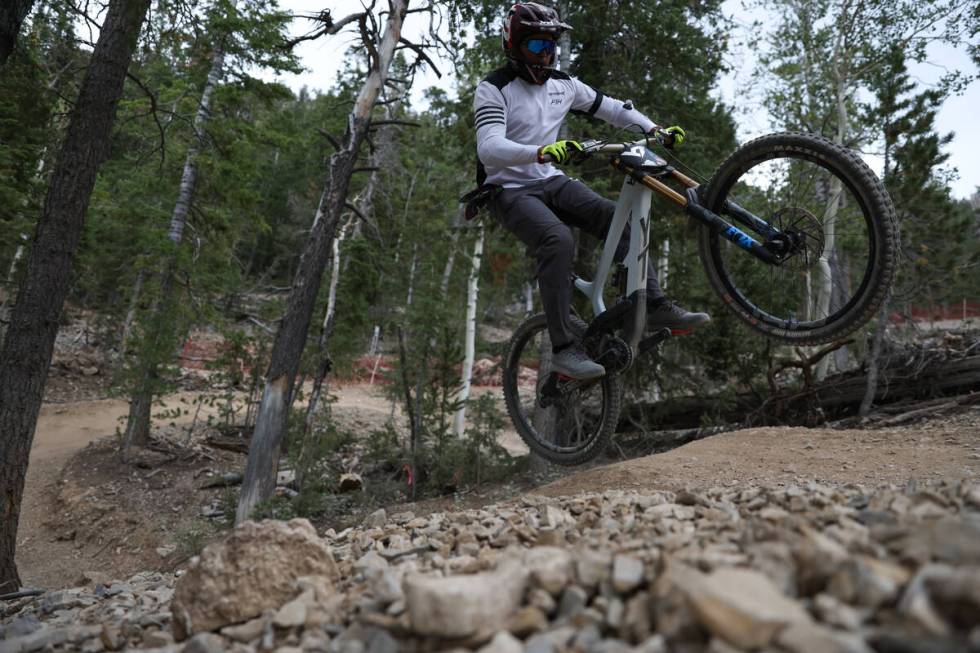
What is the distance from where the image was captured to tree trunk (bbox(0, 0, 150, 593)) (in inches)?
227

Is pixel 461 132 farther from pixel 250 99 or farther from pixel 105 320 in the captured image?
pixel 105 320

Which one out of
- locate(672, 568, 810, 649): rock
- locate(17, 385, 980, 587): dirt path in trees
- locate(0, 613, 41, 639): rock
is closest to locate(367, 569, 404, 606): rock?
locate(672, 568, 810, 649): rock

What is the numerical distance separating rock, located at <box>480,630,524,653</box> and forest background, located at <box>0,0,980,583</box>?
19.0ft

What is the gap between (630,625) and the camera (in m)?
1.75

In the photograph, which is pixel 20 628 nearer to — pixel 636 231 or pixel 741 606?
pixel 741 606

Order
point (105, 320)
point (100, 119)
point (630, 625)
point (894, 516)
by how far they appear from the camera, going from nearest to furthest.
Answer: point (630, 625), point (894, 516), point (100, 119), point (105, 320)

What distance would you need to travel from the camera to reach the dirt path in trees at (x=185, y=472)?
19.7 feet

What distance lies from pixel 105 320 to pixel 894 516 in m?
28.0

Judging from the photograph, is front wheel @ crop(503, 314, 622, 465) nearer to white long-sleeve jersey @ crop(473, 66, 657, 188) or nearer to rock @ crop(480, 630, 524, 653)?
white long-sleeve jersey @ crop(473, 66, 657, 188)

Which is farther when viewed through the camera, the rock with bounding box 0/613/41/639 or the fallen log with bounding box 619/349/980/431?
the fallen log with bounding box 619/349/980/431

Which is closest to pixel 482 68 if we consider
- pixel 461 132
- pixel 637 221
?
pixel 461 132

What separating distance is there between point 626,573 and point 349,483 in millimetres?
11232

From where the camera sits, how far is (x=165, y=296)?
46.8ft

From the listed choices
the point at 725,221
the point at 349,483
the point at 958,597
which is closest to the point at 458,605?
the point at 958,597
